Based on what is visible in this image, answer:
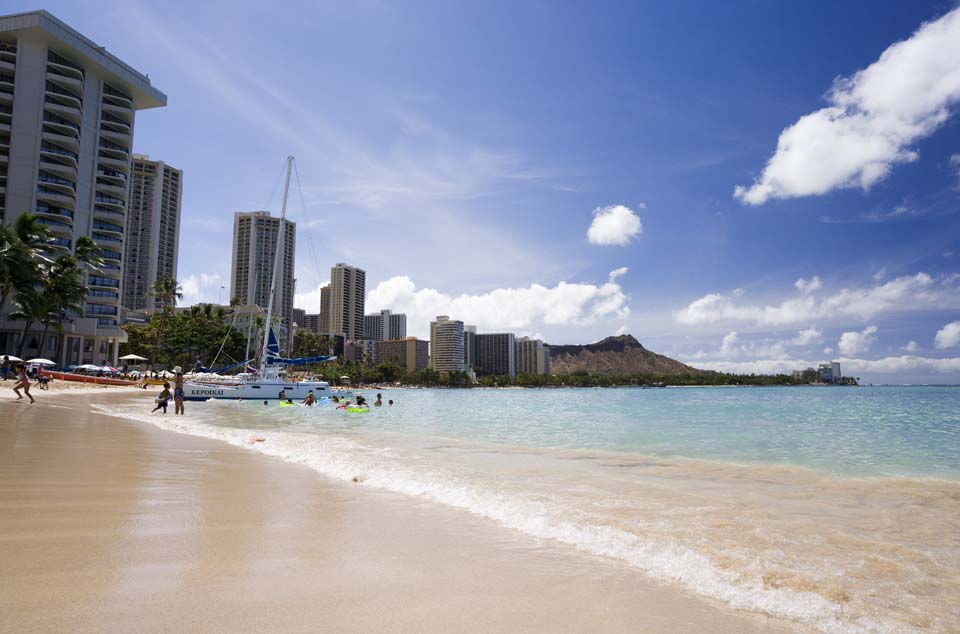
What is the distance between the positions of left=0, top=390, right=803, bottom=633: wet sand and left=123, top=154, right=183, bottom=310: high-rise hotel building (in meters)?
133

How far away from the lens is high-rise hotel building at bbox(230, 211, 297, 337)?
497ft

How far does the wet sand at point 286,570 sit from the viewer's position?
3.24m

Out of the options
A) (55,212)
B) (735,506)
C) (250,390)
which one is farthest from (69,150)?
(735,506)

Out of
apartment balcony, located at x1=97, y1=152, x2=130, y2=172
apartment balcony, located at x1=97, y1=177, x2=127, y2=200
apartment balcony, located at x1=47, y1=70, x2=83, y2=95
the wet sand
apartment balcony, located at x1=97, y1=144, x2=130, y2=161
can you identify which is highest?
apartment balcony, located at x1=47, y1=70, x2=83, y2=95

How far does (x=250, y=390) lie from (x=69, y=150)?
54549mm

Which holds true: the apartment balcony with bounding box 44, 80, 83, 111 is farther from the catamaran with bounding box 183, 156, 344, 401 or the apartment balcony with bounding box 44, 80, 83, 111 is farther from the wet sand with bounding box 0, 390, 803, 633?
the wet sand with bounding box 0, 390, 803, 633

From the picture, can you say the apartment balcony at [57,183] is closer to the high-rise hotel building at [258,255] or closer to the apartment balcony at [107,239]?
the apartment balcony at [107,239]

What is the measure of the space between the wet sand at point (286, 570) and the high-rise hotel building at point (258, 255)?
14259 cm

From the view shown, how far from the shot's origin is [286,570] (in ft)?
13.4

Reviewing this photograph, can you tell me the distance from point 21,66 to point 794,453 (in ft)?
304

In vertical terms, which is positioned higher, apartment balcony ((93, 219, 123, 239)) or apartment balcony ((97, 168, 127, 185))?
apartment balcony ((97, 168, 127, 185))

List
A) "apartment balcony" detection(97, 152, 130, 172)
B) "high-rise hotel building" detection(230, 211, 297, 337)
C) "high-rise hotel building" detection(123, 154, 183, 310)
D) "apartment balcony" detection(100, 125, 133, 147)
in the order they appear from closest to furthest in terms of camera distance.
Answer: "apartment balcony" detection(97, 152, 130, 172), "apartment balcony" detection(100, 125, 133, 147), "high-rise hotel building" detection(123, 154, 183, 310), "high-rise hotel building" detection(230, 211, 297, 337)

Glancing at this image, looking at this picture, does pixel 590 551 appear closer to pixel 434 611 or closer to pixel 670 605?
pixel 670 605

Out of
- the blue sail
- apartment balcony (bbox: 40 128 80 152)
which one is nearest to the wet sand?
the blue sail
